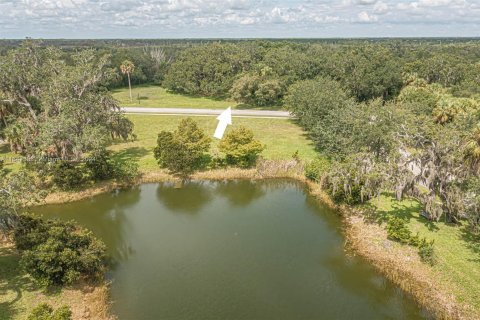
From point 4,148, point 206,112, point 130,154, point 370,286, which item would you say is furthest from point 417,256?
point 206,112

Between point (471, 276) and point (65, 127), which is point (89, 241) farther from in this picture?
point (471, 276)

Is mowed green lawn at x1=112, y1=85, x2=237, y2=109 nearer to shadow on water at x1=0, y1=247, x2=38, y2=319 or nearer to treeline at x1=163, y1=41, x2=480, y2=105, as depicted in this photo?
treeline at x1=163, y1=41, x2=480, y2=105

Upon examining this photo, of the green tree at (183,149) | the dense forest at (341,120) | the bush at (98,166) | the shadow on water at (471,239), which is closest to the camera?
the shadow on water at (471,239)

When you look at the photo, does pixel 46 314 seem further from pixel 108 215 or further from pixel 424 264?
pixel 424 264

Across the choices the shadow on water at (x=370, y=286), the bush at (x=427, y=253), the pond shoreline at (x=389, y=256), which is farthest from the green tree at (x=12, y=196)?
the bush at (x=427, y=253)

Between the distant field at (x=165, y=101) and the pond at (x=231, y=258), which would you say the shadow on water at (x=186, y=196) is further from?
the distant field at (x=165, y=101)

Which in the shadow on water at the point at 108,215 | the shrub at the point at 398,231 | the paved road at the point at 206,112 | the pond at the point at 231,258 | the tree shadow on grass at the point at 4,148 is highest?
the paved road at the point at 206,112

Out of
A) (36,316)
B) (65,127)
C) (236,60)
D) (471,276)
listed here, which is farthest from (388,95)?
(36,316)
